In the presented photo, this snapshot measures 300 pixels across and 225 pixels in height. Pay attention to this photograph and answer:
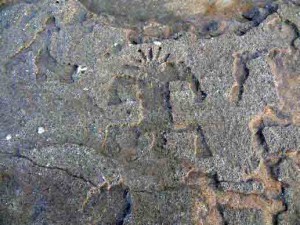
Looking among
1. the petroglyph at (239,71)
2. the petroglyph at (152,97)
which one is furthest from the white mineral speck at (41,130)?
the petroglyph at (239,71)

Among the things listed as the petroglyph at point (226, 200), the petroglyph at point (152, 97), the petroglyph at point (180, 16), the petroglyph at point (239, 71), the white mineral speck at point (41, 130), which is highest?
the petroglyph at point (180, 16)

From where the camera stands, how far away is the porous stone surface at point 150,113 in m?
1.85

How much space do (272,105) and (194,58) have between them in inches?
16.9

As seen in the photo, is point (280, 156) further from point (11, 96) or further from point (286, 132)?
point (11, 96)

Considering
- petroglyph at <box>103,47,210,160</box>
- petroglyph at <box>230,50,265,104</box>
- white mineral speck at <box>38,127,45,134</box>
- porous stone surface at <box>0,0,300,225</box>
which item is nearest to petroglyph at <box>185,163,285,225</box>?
porous stone surface at <box>0,0,300,225</box>

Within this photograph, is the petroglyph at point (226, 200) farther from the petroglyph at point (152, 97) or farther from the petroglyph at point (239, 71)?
the petroglyph at point (239, 71)

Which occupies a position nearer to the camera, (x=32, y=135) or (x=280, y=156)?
(x=280, y=156)

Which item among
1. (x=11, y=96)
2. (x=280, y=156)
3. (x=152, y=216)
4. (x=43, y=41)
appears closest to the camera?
(x=152, y=216)

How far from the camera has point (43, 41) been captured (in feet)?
7.75

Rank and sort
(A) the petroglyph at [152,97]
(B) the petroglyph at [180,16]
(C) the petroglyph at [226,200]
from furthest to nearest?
1. (B) the petroglyph at [180,16]
2. (A) the petroglyph at [152,97]
3. (C) the petroglyph at [226,200]

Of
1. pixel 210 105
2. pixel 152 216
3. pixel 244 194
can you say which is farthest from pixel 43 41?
pixel 244 194

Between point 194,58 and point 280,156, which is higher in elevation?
point 194,58

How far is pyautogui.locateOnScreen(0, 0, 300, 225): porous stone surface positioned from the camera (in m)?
1.85

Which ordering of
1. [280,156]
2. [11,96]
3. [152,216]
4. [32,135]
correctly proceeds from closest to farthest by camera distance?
[152,216] → [280,156] → [32,135] → [11,96]
